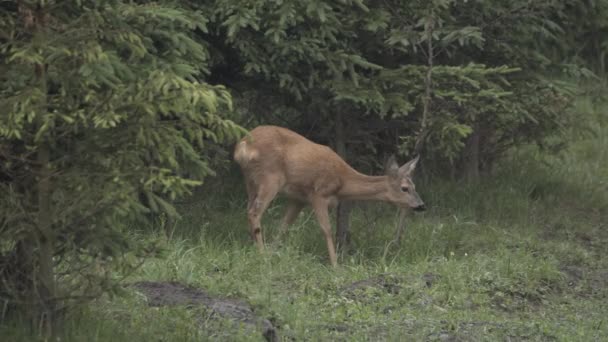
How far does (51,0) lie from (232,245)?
4.40m

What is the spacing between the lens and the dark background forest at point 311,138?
642 cm


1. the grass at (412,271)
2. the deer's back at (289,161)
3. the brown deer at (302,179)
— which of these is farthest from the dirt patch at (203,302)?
the deer's back at (289,161)

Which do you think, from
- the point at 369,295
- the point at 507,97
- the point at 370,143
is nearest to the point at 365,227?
the point at 370,143

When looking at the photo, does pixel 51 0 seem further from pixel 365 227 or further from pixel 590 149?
pixel 590 149

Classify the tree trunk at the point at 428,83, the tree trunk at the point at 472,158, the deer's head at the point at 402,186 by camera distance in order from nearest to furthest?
the tree trunk at the point at 428,83 → the deer's head at the point at 402,186 → the tree trunk at the point at 472,158

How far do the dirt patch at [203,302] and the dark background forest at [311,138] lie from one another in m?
0.17

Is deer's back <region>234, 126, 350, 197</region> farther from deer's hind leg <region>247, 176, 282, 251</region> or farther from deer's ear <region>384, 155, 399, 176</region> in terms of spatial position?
deer's ear <region>384, 155, 399, 176</region>

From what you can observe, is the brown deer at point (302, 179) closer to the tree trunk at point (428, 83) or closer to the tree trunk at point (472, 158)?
the tree trunk at point (428, 83)

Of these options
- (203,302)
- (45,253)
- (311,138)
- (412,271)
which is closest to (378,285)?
(412,271)

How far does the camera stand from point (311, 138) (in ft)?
42.6

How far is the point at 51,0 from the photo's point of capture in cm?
648

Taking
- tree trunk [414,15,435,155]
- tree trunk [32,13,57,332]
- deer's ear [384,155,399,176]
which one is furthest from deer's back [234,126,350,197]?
tree trunk [32,13,57,332]

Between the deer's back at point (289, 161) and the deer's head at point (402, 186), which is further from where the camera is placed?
the deer's head at point (402, 186)

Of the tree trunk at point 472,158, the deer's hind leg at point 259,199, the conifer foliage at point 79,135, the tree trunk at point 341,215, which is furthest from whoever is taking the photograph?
the tree trunk at point 472,158
